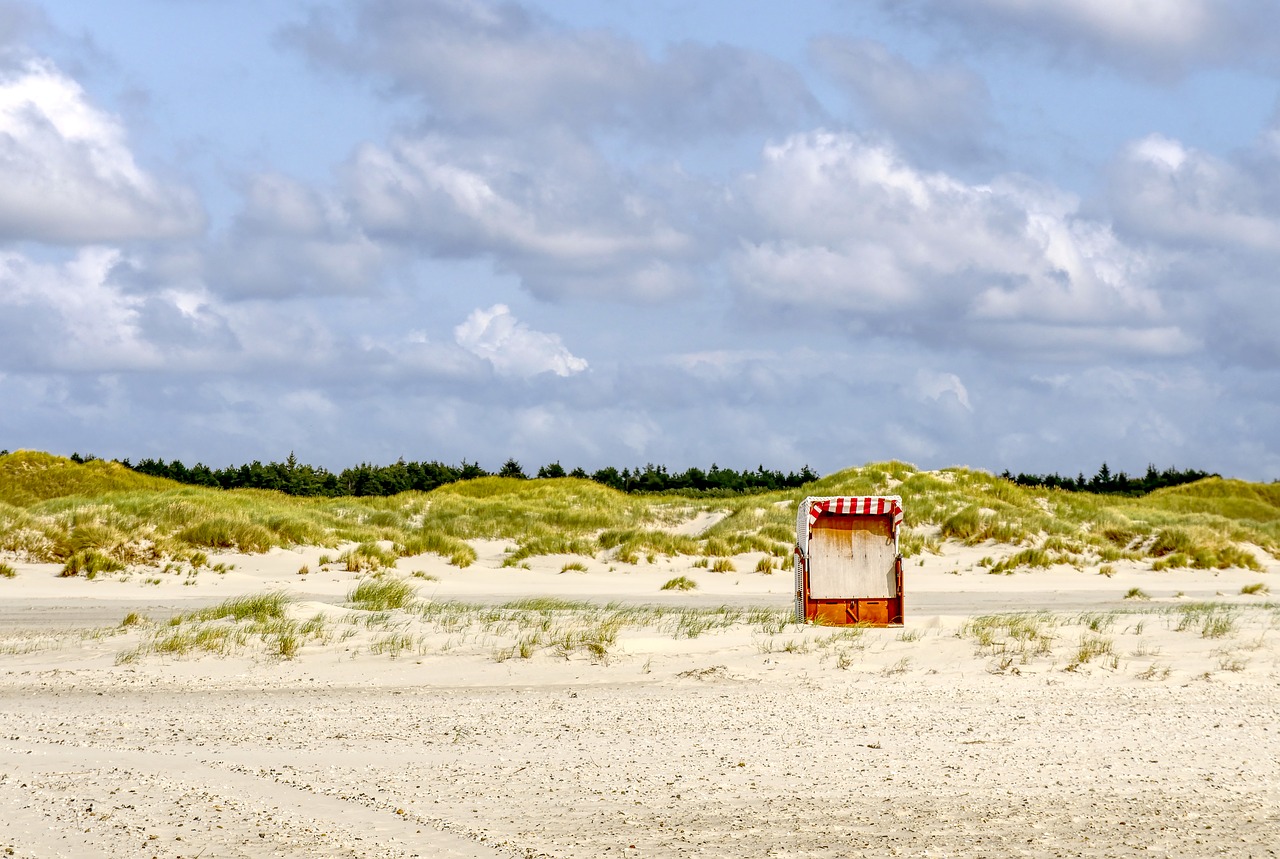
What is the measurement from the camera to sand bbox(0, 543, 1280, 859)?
22.1 feet

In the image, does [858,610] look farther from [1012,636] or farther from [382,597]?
[382,597]

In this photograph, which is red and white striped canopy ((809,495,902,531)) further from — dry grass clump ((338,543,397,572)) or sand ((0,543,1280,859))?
dry grass clump ((338,543,397,572))

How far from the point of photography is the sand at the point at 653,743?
675cm

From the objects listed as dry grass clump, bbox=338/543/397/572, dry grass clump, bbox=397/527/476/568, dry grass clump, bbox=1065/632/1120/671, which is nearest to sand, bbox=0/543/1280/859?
dry grass clump, bbox=1065/632/1120/671

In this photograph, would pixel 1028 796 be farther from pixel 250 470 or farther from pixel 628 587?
pixel 250 470

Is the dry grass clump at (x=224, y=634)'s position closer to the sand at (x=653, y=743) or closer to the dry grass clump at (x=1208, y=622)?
the sand at (x=653, y=743)

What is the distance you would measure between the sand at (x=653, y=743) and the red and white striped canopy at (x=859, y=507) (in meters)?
1.51

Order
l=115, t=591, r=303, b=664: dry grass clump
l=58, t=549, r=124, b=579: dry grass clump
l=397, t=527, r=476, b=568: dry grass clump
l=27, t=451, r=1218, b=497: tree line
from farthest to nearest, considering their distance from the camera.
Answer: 1. l=27, t=451, r=1218, b=497: tree line
2. l=397, t=527, r=476, b=568: dry grass clump
3. l=58, t=549, r=124, b=579: dry grass clump
4. l=115, t=591, r=303, b=664: dry grass clump

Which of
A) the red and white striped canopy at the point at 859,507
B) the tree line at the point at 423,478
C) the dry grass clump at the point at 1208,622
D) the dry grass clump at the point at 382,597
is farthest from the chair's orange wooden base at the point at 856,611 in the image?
the tree line at the point at 423,478

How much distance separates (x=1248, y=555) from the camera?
33.1 meters

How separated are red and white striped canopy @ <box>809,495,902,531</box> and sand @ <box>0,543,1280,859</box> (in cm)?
151

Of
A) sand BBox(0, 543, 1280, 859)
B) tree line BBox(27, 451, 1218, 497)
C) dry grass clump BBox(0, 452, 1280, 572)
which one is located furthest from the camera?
tree line BBox(27, 451, 1218, 497)

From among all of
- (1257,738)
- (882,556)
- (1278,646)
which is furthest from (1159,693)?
(882,556)

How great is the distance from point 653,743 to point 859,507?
8.23m
